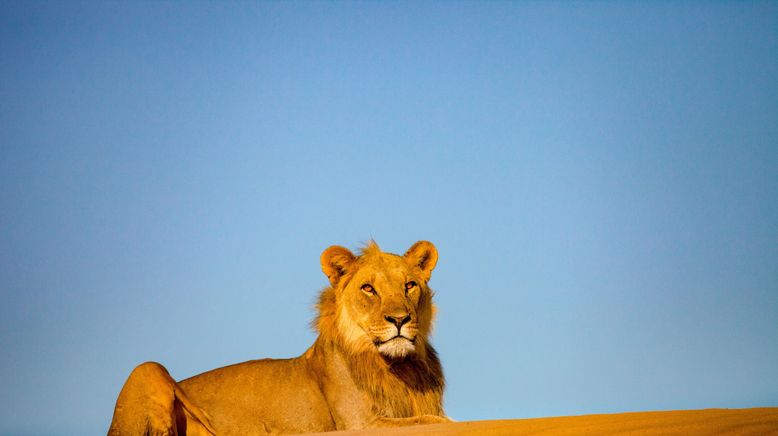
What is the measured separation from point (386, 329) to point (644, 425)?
17.5ft

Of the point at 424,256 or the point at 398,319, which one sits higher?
the point at 424,256

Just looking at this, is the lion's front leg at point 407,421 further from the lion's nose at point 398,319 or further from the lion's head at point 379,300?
the lion's nose at point 398,319

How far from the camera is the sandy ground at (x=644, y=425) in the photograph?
6.83 meters

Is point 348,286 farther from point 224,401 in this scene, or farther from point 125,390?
point 125,390

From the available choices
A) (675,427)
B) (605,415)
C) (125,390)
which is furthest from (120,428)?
(675,427)

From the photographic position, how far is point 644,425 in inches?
277

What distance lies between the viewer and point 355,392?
40.1ft

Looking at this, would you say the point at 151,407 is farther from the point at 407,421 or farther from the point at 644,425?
the point at 644,425

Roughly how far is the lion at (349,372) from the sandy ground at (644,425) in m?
3.87

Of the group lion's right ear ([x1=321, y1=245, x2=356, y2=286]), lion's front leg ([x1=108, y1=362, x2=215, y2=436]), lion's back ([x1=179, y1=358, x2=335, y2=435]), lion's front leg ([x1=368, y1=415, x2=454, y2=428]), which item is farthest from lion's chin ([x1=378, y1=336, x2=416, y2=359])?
lion's front leg ([x1=108, y1=362, x2=215, y2=436])

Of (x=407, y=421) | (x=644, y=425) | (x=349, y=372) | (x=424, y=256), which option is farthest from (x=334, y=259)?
(x=644, y=425)

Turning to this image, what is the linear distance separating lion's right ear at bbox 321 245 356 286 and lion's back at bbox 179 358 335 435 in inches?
51.5

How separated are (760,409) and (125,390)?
675cm

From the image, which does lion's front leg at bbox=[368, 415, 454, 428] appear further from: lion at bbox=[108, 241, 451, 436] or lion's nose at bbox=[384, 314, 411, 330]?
lion's nose at bbox=[384, 314, 411, 330]
